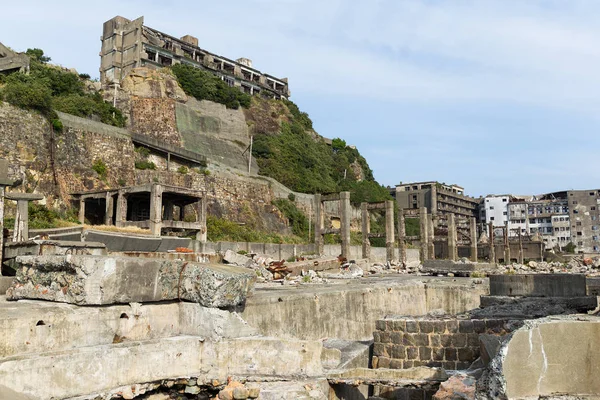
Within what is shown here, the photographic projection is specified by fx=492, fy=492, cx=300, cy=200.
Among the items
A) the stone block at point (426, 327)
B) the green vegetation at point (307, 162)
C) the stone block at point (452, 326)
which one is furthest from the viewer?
the green vegetation at point (307, 162)

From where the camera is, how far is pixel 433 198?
8444cm

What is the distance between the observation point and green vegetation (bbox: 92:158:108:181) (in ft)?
100

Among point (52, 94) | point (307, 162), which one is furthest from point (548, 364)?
point (307, 162)

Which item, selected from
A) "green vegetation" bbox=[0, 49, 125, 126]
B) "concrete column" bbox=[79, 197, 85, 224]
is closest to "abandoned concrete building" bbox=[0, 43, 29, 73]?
"green vegetation" bbox=[0, 49, 125, 126]

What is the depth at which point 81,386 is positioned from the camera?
4.57m

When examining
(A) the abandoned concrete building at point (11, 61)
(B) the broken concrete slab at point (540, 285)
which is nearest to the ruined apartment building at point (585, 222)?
(B) the broken concrete slab at point (540, 285)

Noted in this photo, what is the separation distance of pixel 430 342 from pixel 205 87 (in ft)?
150

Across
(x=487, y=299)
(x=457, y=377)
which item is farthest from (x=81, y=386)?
(x=487, y=299)

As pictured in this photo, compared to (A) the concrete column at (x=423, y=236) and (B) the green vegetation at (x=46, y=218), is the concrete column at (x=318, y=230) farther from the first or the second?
(B) the green vegetation at (x=46, y=218)

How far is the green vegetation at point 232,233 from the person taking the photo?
104 ft

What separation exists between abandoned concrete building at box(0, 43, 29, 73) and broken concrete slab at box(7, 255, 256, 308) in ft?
107

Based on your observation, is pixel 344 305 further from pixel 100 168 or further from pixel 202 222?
pixel 100 168

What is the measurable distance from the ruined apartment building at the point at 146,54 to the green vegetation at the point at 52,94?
18.3 ft

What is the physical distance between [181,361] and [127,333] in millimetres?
710
